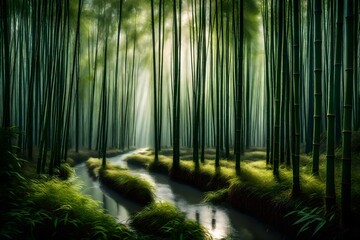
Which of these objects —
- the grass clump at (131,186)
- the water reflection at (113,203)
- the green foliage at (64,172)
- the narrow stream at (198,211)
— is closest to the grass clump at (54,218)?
the narrow stream at (198,211)

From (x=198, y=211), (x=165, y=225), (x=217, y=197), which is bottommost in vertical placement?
(x=198, y=211)

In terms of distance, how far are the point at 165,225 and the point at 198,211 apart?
1.32 meters

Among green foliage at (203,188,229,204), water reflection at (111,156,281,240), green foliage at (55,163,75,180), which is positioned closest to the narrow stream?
water reflection at (111,156,281,240)

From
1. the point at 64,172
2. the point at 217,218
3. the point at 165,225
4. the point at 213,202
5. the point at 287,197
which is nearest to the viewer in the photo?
the point at 165,225

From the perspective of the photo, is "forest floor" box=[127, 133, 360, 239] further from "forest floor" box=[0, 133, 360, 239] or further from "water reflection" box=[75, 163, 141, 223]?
"water reflection" box=[75, 163, 141, 223]

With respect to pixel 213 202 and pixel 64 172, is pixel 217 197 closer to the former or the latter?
pixel 213 202

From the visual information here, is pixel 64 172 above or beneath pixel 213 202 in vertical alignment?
above

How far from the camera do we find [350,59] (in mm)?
2480

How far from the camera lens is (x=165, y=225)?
3123 millimetres

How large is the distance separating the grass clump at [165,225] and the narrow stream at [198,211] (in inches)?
14.1

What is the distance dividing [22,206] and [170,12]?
289 inches

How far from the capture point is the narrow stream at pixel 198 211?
11.4 ft

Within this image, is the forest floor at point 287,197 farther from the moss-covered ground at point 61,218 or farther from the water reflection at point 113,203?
the water reflection at point 113,203

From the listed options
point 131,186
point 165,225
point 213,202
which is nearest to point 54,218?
point 165,225
